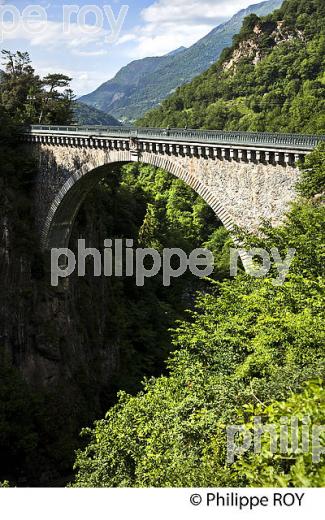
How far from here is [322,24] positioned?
81.8 metres

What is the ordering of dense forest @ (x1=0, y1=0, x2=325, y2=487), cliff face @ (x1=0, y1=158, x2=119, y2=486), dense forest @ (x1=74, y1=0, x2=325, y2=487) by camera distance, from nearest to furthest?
dense forest @ (x1=74, y1=0, x2=325, y2=487) → dense forest @ (x1=0, y1=0, x2=325, y2=487) → cliff face @ (x1=0, y1=158, x2=119, y2=486)

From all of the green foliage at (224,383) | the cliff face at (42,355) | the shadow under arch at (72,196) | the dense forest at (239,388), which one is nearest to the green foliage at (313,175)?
the dense forest at (239,388)

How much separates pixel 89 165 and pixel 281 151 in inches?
653

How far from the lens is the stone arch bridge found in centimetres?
2042

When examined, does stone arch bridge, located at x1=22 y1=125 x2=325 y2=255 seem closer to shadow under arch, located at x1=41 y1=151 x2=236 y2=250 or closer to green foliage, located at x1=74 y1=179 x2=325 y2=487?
shadow under arch, located at x1=41 y1=151 x2=236 y2=250

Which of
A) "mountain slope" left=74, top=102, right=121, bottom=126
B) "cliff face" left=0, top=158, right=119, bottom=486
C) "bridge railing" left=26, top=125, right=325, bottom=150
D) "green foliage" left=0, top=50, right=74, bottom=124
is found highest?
"mountain slope" left=74, top=102, right=121, bottom=126

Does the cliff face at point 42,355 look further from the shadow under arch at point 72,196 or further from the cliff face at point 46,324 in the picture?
the shadow under arch at point 72,196

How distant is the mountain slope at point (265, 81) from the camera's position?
222ft

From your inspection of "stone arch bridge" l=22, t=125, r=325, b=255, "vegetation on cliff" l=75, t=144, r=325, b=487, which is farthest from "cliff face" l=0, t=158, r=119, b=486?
"vegetation on cliff" l=75, t=144, r=325, b=487

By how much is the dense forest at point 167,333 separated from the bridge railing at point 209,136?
1192 millimetres

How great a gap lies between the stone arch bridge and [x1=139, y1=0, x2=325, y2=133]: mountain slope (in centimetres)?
3004

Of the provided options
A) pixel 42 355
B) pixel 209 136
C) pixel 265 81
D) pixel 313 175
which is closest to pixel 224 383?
pixel 313 175

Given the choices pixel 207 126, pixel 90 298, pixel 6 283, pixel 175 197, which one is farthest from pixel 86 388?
pixel 207 126

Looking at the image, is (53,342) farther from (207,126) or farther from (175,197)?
(207,126)
